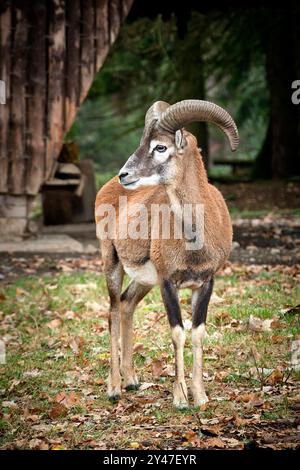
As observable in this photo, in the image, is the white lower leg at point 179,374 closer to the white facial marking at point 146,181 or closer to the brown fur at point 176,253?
the brown fur at point 176,253

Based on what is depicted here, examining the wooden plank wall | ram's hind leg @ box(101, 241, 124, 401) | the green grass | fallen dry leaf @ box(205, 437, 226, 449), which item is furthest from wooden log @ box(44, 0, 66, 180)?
fallen dry leaf @ box(205, 437, 226, 449)

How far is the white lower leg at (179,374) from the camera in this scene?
7.14m

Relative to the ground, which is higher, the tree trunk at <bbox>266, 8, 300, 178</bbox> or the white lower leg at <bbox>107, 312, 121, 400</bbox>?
the tree trunk at <bbox>266, 8, 300, 178</bbox>

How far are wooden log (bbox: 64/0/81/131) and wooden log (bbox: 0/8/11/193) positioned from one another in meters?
1.03

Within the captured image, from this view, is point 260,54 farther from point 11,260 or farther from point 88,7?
point 11,260

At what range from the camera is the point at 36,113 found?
1540cm

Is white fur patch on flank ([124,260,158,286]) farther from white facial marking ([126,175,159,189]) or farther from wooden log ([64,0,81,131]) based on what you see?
wooden log ([64,0,81,131])

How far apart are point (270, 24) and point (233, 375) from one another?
16160 mm

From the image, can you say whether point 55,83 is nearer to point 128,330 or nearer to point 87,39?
point 87,39

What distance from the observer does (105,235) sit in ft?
27.1

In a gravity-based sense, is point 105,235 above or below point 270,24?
below

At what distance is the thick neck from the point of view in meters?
7.42
